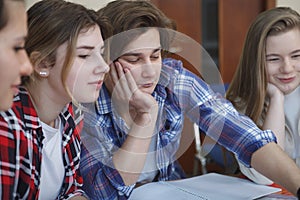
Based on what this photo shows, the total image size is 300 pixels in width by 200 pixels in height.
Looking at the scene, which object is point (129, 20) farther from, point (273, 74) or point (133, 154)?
point (273, 74)

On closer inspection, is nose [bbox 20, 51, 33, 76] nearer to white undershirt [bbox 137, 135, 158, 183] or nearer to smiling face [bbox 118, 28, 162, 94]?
smiling face [bbox 118, 28, 162, 94]

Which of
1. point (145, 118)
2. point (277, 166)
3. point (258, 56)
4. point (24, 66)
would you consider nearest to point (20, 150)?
point (24, 66)

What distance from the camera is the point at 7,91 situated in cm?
86

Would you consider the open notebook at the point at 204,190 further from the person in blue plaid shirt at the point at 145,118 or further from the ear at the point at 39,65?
the ear at the point at 39,65

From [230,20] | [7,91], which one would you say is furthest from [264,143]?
[230,20]

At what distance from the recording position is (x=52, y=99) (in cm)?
118

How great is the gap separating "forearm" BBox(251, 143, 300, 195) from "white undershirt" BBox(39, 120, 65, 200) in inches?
19.4

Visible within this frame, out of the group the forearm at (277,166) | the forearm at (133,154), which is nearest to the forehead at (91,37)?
the forearm at (133,154)

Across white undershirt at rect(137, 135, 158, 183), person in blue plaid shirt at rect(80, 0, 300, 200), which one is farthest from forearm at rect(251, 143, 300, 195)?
white undershirt at rect(137, 135, 158, 183)

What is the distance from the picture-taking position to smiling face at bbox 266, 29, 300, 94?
151cm

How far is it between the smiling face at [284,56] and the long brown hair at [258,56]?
2cm

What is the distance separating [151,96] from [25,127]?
0.38 metres

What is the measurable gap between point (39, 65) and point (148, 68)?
0.94 feet

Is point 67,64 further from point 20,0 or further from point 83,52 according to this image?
point 20,0
